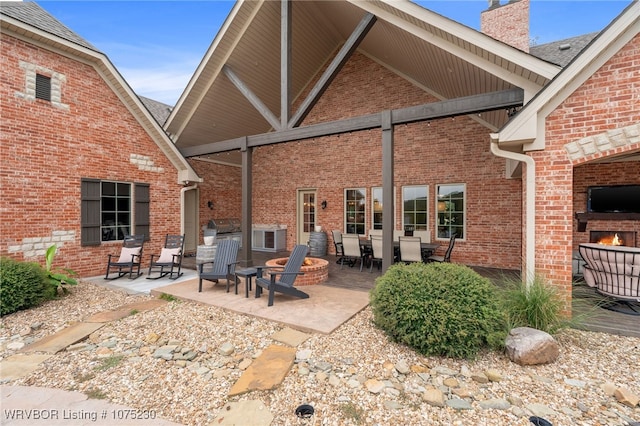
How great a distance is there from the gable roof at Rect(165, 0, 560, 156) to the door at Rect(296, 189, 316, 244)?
319 cm

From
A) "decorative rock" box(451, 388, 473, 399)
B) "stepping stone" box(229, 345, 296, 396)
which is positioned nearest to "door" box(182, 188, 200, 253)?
"stepping stone" box(229, 345, 296, 396)

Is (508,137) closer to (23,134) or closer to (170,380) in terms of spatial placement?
(170,380)

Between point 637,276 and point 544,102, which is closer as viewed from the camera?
point 544,102

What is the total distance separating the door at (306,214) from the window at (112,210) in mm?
4972

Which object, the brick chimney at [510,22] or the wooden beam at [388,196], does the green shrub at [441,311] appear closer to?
the wooden beam at [388,196]

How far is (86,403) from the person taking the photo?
253cm

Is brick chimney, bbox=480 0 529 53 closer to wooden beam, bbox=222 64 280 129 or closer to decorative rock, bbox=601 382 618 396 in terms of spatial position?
wooden beam, bbox=222 64 280 129

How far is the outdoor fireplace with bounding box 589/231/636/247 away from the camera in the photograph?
6109 millimetres

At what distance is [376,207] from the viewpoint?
363 inches

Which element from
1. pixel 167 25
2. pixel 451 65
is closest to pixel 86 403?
pixel 451 65

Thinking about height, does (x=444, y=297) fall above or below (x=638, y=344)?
above

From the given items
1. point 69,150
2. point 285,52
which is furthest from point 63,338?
point 285,52

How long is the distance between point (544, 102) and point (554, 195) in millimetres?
1288

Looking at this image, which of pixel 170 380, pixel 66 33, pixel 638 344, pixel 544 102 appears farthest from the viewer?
pixel 66 33
